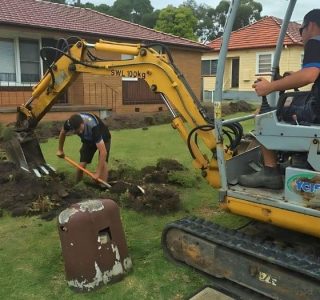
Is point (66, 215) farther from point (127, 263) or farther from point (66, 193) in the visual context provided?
point (66, 193)

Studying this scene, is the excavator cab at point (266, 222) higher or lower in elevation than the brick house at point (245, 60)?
lower

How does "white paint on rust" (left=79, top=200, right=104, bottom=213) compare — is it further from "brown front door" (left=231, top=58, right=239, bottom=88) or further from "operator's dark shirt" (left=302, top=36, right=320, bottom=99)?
"brown front door" (left=231, top=58, right=239, bottom=88)

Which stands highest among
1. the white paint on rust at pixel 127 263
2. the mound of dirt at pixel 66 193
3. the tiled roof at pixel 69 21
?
the tiled roof at pixel 69 21

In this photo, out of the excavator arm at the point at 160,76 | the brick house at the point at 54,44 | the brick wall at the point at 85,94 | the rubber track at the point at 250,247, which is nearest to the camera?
the rubber track at the point at 250,247

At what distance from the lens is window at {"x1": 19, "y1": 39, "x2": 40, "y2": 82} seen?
15953mm

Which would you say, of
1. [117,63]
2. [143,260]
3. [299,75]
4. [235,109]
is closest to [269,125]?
[299,75]

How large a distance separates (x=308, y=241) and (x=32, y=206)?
11.3 ft

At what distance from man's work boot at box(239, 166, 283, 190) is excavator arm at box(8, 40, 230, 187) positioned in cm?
56

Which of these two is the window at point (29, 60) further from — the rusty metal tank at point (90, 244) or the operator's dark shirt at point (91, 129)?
the rusty metal tank at point (90, 244)

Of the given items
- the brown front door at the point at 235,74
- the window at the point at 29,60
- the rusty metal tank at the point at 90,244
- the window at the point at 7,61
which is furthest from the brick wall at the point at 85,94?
the rusty metal tank at the point at 90,244

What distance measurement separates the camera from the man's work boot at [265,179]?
12.7 ft

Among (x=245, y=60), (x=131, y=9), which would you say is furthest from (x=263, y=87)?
(x=131, y=9)

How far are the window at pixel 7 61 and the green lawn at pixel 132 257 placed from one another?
10945 mm

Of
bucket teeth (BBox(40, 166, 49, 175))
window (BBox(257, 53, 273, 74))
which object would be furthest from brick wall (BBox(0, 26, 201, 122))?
window (BBox(257, 53, 273, 74))
